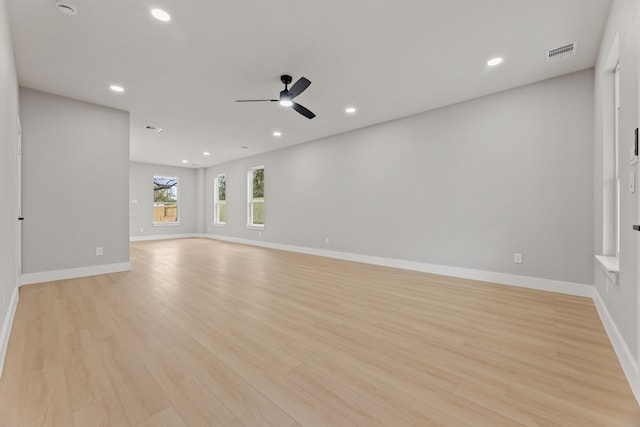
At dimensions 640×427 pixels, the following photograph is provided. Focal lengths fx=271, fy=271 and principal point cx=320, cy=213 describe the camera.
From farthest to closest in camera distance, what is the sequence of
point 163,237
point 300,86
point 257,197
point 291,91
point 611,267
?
1. point 163,237
2. point 257,197
3. point 291,91
4. point 300,86
5. point 611,267

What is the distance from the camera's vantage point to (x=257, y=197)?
8.15 metres

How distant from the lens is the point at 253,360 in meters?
1.79

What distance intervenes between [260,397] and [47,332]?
6.81 feet

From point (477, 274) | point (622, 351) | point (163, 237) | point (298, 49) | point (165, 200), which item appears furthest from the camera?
point (165, 200)

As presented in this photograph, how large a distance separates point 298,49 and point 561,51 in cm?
274

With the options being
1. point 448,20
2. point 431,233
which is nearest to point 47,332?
point 448,20

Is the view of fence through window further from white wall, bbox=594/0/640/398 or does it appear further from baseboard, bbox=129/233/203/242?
white wall, bbox=594/0/640/398

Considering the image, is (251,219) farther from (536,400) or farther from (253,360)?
(536,400)

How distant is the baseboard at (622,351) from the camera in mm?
1473

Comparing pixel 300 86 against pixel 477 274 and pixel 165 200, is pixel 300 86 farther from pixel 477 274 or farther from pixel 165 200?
pixel 165 200

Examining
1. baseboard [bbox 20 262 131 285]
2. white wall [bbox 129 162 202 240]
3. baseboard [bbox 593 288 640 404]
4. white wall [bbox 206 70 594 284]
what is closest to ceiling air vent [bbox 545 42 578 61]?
white wall [bbox 206 70 594 284]

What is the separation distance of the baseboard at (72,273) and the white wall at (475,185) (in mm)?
3712

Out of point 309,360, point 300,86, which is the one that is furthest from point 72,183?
point 309,360

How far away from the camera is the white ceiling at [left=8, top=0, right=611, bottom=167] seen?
7.47 ft
